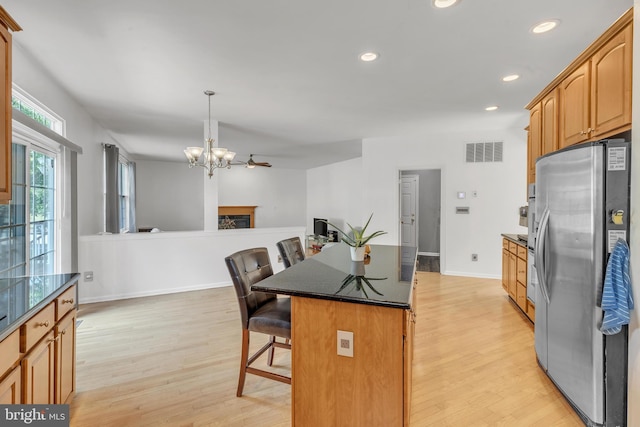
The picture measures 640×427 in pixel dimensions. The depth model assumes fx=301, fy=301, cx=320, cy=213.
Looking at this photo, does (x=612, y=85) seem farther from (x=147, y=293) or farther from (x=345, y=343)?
(x=147, y=293)

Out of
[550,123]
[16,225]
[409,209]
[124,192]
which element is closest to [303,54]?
[550,123]

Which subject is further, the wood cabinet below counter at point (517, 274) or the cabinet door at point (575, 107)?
the wood cabinet below counter at point (517, 274)

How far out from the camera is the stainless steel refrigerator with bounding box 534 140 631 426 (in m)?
1.70

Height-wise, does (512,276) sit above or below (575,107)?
below

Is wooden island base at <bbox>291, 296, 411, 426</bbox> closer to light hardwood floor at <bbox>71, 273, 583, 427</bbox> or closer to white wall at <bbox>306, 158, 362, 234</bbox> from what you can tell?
light hardwood floor at <bbox>71, 273, 583, 427</bbox>

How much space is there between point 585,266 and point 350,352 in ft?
4.95

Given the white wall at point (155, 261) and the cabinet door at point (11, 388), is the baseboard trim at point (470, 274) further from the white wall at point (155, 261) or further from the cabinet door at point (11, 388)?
the cabinet door at point (11, 388)

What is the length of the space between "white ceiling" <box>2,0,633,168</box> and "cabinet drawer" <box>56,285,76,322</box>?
5.94 ft

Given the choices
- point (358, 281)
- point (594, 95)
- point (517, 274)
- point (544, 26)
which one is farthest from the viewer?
point (517, 274)

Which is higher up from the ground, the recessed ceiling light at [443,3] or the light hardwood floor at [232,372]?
the recessed ceiling light at [443,3]

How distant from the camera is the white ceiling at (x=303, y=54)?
1979 mm

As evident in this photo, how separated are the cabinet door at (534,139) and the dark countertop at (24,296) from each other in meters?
3.91

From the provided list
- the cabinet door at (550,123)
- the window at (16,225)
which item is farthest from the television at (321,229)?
the window at (16,225)

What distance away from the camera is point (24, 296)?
155 centimetres
